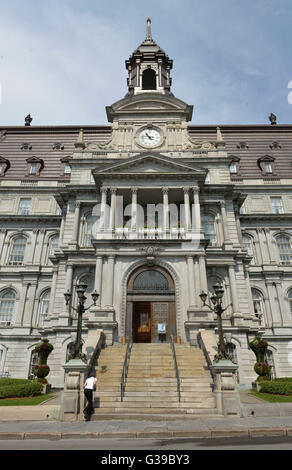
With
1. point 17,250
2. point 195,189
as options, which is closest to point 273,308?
point 195,189

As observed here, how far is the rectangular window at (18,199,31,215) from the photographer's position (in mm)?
37375

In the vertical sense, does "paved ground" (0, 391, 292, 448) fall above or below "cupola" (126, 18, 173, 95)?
below

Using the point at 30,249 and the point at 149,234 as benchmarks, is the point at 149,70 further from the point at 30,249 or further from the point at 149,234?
the point at 30,249

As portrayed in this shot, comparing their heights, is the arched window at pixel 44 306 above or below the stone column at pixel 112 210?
below

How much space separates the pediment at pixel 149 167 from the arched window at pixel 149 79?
57.2 feet

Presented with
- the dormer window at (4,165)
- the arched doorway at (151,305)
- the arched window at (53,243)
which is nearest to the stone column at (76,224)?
the arched window at (53,243)

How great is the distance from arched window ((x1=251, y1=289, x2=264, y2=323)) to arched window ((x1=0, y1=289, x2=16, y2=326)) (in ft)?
80.9

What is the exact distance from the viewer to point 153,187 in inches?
1117

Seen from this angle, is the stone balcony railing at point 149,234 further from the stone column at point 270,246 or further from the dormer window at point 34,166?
the dormer window at point 34,166

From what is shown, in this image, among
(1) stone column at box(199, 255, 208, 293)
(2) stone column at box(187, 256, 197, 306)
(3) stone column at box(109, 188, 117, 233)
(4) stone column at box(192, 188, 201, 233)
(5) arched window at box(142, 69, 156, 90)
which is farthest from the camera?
(5) arched window at box(142, 69, 156, 90)

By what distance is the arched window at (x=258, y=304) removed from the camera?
32.7 m

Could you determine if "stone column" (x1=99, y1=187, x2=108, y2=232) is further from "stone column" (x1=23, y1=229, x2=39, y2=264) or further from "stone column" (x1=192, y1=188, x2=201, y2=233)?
"stone column" (x1=23, y1=229, x2=39, y2=264)

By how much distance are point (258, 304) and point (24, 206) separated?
28.0 metres

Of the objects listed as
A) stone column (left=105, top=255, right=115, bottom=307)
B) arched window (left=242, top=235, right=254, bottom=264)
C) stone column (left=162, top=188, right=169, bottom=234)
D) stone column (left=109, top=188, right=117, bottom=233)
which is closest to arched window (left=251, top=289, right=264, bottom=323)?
arched window (left=242, top=235, right=254, bottom=264)
